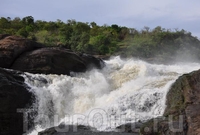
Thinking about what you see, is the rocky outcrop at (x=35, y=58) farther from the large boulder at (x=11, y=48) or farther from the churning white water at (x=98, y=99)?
the churning white water at (x=98, y=99)

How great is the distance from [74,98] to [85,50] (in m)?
25.9

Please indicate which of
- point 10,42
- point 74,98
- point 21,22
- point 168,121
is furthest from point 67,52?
point 21,22

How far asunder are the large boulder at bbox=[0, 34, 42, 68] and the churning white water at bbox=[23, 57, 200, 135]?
3.69 meters

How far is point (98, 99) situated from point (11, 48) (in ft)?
25.9

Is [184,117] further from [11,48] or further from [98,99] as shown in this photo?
[11,48]

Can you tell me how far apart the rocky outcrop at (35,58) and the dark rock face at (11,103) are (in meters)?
5.72

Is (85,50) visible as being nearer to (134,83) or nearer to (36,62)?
(36,62)

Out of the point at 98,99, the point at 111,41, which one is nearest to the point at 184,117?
the point at 98,99

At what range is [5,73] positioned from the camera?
14.9 m

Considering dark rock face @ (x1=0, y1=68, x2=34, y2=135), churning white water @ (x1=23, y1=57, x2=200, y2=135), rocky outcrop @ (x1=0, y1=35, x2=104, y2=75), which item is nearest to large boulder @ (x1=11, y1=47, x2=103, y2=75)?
rocky outcrop @ (x1=0, y1=35, x2=104, y2=75)

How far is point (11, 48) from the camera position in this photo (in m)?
20.8

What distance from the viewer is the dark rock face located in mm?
13688

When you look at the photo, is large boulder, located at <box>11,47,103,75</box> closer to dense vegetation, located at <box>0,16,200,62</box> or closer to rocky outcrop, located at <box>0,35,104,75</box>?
rocky outcrop, located at <box>0,35,104,75</box>

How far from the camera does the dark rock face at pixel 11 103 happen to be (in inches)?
539
